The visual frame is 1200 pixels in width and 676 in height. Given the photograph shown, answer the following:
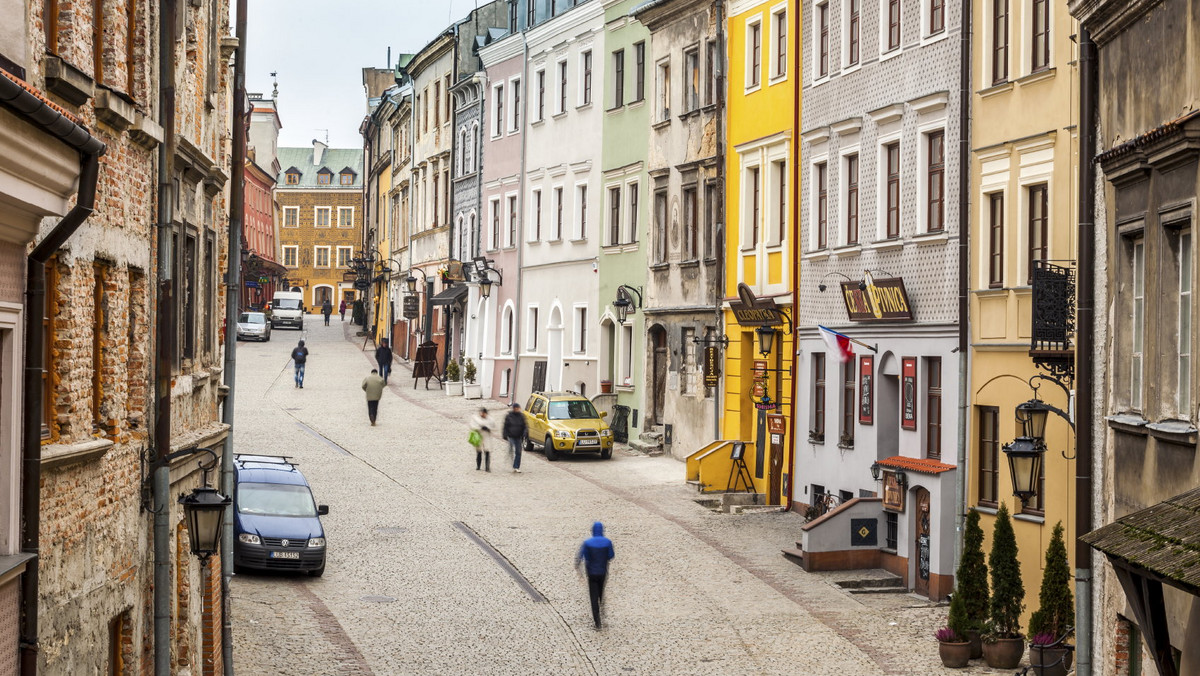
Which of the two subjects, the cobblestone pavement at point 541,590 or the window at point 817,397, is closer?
the cobblestone pavement at point 541,590

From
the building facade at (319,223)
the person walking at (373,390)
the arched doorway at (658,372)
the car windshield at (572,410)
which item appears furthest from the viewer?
the building facade at (319,223)

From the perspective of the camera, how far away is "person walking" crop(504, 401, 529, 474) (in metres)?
37.1

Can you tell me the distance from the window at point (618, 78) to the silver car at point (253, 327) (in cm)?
3285

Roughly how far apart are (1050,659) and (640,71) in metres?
26.9

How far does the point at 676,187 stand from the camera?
133ft

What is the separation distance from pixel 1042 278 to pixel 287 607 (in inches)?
464

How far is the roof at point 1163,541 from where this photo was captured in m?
9.45

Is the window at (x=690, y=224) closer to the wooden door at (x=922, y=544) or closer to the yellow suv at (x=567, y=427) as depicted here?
the yellow suv at (x=567, y=427)

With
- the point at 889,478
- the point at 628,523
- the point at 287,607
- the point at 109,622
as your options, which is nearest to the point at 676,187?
the point at 628,523

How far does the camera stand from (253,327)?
73.9 meters

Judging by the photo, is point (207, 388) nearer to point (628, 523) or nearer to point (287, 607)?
point (287, 607)

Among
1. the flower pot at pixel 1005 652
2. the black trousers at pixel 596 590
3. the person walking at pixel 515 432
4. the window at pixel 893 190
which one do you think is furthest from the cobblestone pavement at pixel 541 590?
the window at pixel 893 190

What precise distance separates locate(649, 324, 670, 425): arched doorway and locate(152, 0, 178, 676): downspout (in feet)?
88.3

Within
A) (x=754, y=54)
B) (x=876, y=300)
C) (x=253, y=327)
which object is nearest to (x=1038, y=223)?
(x=876, y=300)
